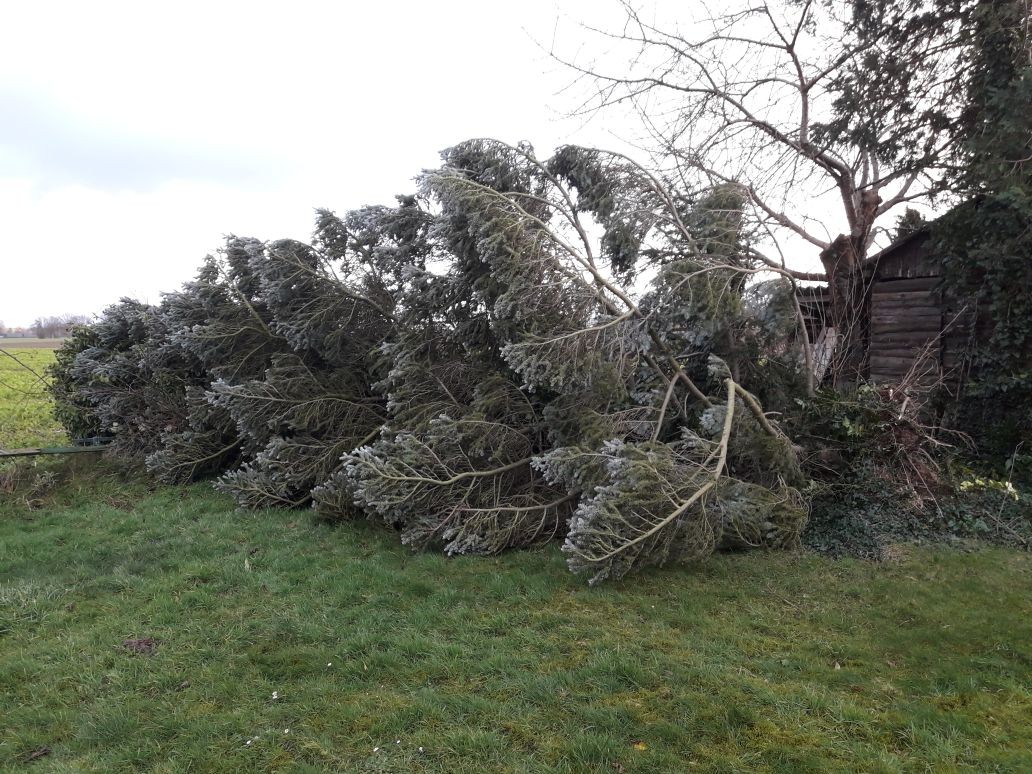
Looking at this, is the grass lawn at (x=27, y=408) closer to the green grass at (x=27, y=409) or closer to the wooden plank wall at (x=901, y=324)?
the green grass at (x=27, y=409)

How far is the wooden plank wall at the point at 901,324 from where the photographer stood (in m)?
8.37

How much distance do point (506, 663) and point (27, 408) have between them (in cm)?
1263

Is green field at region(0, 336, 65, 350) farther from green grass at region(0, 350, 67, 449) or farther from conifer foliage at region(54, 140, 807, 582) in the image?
conifer foliage at region(54, 140, 807, 582)

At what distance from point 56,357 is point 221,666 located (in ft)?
30.0

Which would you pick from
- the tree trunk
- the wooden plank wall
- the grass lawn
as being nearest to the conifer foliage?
the tree trunk

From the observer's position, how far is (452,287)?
6.50 metres

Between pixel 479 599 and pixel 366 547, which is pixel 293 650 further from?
pixel 366 547

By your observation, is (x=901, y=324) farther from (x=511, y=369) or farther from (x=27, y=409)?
(x=27, y=409)

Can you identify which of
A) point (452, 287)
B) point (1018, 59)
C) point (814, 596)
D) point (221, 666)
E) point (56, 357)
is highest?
point (1018, 59)

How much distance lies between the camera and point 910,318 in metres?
8.60

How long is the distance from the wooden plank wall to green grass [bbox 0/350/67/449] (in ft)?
39.9

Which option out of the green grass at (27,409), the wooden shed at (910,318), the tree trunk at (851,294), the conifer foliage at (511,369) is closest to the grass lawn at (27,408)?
the green grass at (27,409)

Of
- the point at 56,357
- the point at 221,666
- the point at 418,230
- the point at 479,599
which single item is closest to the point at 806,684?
the point at 479,599

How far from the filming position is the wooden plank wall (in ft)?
27.5
